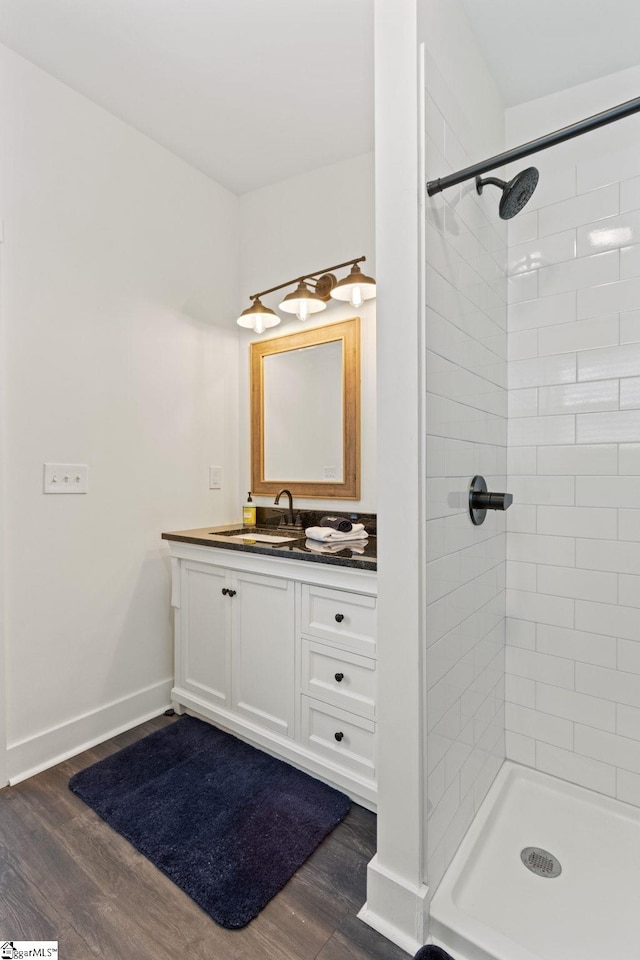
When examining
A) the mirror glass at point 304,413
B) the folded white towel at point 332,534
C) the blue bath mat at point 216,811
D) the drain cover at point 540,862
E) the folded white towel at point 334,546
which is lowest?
the blue bath mat at point 216,811

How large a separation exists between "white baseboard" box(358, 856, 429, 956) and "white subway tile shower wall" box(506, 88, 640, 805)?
2.70 ft

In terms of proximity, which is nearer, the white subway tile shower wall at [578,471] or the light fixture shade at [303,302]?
the white subway tile shower wall at [578,471]

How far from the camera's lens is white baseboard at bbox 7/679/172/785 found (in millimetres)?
1824

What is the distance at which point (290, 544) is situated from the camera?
202 cm

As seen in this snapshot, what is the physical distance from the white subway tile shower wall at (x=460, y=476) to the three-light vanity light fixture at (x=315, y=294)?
24.8 inches

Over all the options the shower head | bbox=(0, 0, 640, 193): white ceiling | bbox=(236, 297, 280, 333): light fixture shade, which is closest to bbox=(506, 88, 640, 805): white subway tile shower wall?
bbox=(0, 0, 640, 193): white ceiling

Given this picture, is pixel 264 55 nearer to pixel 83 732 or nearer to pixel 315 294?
pixel 315 294

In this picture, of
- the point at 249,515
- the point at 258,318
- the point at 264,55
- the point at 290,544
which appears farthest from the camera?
the point at 249,515

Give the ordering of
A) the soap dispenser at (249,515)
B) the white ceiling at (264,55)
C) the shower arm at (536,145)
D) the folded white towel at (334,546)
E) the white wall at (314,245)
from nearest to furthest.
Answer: the shower arm at (536,145) → the white ceiling at (264,55) → the folded white towel at (334,546) → the white wall at (314,245) → the soap dispenser at (249,515)

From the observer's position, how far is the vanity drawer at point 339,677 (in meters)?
1.62

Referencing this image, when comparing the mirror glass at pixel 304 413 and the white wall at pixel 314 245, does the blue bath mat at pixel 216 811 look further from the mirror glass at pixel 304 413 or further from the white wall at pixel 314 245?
the mirror glass at pixel 304 413

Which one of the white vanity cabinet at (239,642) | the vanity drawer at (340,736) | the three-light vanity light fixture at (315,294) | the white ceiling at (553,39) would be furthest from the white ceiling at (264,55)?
the vanity drawer at (340,736)

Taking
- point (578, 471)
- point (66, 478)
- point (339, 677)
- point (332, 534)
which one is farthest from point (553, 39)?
point (66, 478)

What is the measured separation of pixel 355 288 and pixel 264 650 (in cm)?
163
